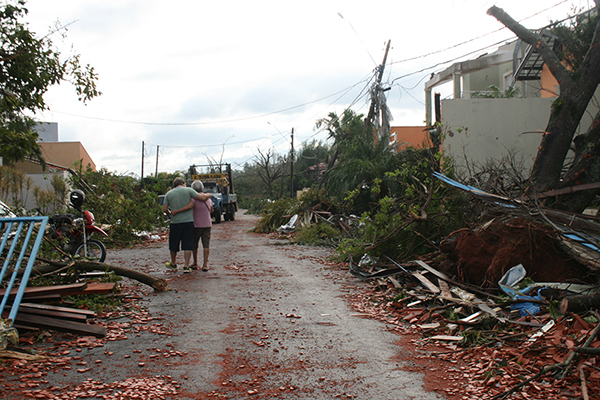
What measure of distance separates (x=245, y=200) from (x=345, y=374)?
50.2m

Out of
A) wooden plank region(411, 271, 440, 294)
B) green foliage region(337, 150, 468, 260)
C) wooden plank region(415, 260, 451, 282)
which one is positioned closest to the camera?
wooden plank region(411, 271, 440, 294)

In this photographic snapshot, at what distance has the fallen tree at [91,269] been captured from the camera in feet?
20.5

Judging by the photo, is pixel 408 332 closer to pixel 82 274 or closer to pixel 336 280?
pixel 336 280

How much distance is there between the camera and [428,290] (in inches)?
264

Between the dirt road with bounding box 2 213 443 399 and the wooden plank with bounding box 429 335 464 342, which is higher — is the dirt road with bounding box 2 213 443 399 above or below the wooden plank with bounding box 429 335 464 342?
below

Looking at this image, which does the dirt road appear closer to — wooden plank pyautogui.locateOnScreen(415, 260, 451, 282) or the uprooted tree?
wooden plank pyautogui.locateOnScreen(415, 260, 451, 282)

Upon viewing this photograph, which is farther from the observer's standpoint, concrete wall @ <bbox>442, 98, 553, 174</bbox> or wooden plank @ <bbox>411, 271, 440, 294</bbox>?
→ concrete wall @ <bbox>442, 98, 553, 174</bbox>

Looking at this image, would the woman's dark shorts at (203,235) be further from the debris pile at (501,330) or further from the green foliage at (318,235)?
the green foliage at (318,235)

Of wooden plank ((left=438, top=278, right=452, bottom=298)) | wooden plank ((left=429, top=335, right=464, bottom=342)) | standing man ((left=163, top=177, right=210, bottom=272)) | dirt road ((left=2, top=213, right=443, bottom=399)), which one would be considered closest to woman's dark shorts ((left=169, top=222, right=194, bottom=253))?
standing man ((left=163, top=177, right=210, bottom=272))

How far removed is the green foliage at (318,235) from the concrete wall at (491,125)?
4.53 m

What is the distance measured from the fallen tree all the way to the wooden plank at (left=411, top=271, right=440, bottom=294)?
3.97 metres

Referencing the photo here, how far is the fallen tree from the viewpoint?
20.5 ft

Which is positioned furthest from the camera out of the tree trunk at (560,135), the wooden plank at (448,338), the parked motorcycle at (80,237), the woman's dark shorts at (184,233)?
the parked motorcycle at (80,237)

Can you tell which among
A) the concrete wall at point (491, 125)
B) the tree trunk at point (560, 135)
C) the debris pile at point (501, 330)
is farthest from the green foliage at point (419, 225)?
the concrete wall at point (491, 125)
